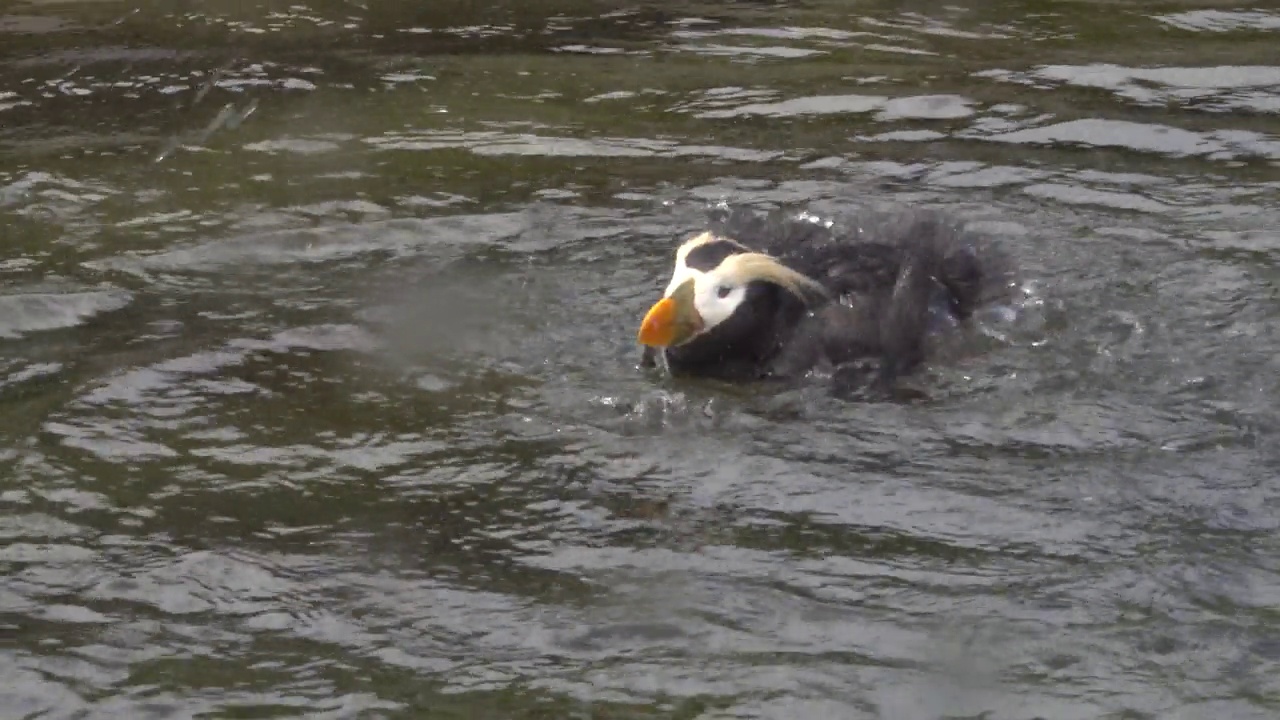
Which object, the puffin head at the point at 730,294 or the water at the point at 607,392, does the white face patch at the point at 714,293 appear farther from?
the water at the point at 607,392

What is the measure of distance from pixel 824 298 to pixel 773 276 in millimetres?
194

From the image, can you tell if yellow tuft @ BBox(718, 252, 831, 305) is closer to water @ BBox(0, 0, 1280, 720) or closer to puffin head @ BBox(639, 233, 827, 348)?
puffin head @ BBox(639, 233, 827, 348)

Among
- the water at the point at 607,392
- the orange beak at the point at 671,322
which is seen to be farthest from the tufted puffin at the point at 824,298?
the water at the point at 607,392

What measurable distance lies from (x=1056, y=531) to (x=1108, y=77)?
4.20m

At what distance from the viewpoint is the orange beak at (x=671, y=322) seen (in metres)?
5.97

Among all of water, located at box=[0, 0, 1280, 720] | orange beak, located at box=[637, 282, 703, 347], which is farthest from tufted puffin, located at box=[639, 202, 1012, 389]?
water, located at box=[0, 0, 1280, 720]

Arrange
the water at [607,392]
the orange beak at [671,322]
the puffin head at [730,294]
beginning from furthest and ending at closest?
the puffin head at [730,294] → the orange beak at [671,322] → the water at [607,392]

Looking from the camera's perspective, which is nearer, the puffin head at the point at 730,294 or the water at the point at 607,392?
the water at the point at 607,392

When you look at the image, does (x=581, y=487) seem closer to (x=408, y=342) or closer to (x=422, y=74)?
(x=408, y=342)

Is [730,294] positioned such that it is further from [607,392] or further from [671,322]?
[607,392]

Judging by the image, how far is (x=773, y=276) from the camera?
614cm

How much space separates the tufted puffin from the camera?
5.98 metres

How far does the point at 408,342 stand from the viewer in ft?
20.9

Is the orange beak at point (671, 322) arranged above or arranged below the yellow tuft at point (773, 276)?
below
